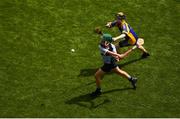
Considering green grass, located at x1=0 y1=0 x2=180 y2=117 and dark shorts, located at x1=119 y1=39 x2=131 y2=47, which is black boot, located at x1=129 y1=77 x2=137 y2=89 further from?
dark shorts, located at x1=119 y1=39 x2=131 y2=47

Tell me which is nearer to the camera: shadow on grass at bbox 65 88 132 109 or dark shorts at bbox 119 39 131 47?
shadow on grass at bbox 65 88 132 109

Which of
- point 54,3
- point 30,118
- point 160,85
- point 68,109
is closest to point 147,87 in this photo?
point 160,85

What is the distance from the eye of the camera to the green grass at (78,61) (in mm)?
15102

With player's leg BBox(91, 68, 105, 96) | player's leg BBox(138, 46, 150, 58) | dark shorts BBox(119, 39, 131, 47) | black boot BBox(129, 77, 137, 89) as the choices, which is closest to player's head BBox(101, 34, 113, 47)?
player's leg BBox(91, 68, 105, 96)

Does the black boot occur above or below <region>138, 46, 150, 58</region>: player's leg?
below

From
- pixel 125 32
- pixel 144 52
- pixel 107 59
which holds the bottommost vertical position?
Result: pixel 144 52

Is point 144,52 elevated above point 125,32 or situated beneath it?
situated beneath

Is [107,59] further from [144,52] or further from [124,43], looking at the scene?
[144,52]

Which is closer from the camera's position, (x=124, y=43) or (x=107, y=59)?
(x=107, y=59)

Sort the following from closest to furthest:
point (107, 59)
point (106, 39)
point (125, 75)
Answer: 1. point (106, 39)
2. point (107, 59)
3. point (125, 75)

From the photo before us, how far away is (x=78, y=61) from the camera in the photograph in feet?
56.1

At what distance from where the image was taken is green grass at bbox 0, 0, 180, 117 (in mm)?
15102

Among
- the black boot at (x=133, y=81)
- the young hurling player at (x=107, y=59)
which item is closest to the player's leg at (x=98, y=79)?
the young hurling player at (x=107, y=59)

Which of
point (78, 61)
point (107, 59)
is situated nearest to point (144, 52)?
point (78, 61)
